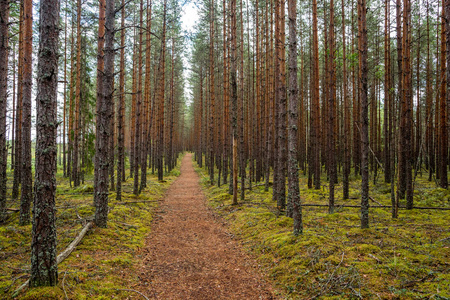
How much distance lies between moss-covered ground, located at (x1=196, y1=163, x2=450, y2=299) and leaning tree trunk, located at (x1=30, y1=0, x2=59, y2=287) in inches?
156

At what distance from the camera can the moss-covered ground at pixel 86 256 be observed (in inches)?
151

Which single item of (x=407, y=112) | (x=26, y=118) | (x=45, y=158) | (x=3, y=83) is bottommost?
(x=45, y=158)

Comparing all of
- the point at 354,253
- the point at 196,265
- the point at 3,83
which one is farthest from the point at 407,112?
the point at 3,83

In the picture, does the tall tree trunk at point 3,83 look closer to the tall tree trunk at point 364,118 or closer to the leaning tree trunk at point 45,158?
the leaning tree trunk at point 45,158

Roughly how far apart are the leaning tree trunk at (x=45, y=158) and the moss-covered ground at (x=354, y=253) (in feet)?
13.0

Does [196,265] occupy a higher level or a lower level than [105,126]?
lower

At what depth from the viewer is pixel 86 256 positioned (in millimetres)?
5156

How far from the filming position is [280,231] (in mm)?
6852

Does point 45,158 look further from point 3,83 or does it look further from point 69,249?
point 3,83

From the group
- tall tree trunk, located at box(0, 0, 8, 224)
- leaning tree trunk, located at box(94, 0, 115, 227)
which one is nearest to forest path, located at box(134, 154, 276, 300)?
leaning tree trunk, located at box(94, 0, 115, 227)

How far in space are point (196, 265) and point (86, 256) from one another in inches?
94.4

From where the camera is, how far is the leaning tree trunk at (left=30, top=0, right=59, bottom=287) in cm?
355

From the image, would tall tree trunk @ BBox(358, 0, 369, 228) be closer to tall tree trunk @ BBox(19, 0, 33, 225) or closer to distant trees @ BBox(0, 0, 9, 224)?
tall tree trunk @ BBox(19, 0, 33, 225)

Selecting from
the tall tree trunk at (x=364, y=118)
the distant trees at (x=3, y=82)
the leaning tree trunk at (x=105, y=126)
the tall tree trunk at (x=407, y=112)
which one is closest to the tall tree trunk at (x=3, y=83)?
the distant trees at (x=3, y=82)
